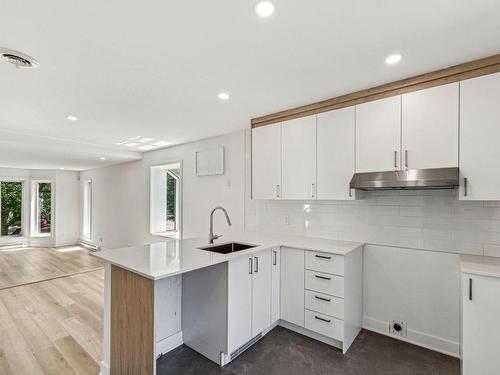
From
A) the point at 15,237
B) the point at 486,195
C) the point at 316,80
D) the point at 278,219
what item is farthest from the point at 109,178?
the point at 486,195

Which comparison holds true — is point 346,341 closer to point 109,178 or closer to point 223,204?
point 223,204

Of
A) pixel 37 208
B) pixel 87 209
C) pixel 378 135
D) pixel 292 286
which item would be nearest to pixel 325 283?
pixel 292 286

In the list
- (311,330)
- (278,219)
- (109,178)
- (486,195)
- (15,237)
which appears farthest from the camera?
(15,237)

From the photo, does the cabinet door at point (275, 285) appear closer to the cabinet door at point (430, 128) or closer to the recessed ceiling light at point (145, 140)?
the cabinet door at point (430, 128)

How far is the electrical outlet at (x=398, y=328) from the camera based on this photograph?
2494 mm

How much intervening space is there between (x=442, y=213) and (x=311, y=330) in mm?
1651

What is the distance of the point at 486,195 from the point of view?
6.10 ft

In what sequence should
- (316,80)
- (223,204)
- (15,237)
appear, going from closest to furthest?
(316,80) → (223,204) → (15,237)

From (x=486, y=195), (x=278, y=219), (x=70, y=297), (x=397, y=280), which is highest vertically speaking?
(x=486, y=195)

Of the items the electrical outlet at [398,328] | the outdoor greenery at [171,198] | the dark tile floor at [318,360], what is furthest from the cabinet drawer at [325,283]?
the outdoor greenery at [171,198]

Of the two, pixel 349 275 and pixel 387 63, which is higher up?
pixel 387 63

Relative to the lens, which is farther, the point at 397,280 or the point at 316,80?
the point at 397,280

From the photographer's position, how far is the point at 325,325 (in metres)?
2.37

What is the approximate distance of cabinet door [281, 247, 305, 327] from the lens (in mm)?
2549
